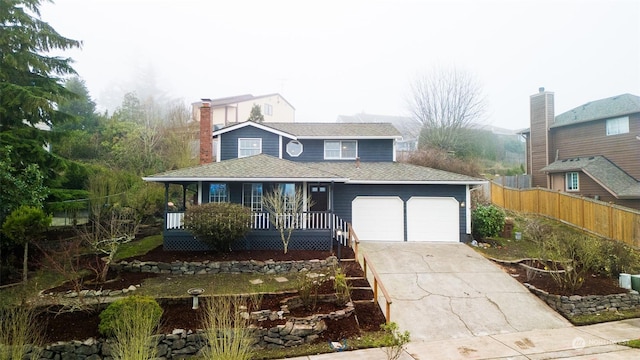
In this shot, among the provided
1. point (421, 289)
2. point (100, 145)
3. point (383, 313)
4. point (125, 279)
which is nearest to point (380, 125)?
point (421, 289)

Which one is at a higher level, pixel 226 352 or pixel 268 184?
pixel 268 184

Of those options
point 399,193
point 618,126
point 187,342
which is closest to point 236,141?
point 399,193

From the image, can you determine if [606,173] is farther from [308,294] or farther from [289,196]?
[308,294]

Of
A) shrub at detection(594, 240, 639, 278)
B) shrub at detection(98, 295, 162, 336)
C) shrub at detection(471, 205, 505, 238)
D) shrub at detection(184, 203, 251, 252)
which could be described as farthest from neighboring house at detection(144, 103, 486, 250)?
shrub at detection(98, 295, 162, 336)

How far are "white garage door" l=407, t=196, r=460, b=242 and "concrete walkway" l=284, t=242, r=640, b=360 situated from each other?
9.20 ft

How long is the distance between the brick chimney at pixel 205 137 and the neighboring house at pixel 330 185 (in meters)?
0.08

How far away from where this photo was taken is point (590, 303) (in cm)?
857

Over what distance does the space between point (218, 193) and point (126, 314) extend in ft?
26.8

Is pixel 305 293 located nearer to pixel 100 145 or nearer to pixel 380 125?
pixel 380 125

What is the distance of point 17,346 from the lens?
568cm

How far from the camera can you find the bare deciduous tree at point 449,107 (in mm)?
26828

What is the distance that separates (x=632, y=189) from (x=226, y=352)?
2257 cm

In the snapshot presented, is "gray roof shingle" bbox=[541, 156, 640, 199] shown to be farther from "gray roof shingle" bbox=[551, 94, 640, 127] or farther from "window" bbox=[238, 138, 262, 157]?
"window" bbox=[238, 138, 262, 157]

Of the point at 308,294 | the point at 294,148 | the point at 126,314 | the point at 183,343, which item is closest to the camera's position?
the point at 126,314
